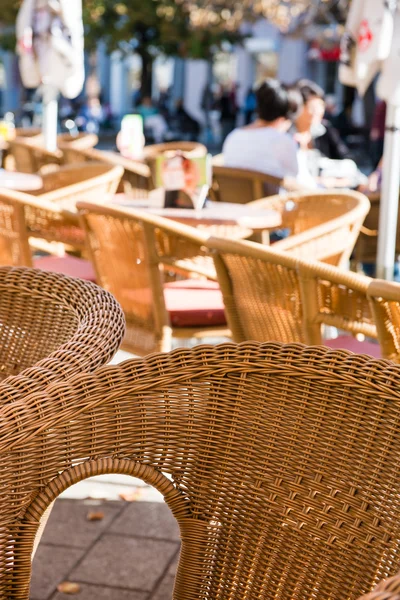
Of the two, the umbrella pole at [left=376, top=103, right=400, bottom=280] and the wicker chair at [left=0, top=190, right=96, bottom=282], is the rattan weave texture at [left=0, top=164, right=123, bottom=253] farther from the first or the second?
the umbrella pole at [left=376, top=103, right=400, bottom=280]

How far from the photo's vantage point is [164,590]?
2.42m

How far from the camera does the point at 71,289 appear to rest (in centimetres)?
168

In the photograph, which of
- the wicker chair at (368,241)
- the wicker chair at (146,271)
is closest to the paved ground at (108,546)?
the wicker chair at (146,271)

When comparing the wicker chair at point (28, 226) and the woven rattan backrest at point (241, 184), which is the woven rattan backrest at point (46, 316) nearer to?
the wicker chair at point (28, 226)

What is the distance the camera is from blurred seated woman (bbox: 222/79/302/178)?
5.47m

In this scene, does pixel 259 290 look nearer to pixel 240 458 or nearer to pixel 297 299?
pixel 297 299

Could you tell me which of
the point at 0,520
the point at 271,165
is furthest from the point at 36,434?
the point at 271,165

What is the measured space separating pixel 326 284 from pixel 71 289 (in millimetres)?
949

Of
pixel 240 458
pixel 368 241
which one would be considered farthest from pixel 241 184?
pixel 240 458

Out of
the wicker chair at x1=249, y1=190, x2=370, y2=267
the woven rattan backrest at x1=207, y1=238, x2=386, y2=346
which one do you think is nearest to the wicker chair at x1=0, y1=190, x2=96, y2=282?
the wicker chair at x1=249, y1=190, x2=370, y2=267

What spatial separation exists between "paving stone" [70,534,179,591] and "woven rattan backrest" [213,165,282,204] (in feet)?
9.76

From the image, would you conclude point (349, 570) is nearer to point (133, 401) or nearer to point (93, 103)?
point (133, 401)

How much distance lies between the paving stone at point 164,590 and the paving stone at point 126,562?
0.07 ft

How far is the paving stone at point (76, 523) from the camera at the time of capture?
2686 millimetres
